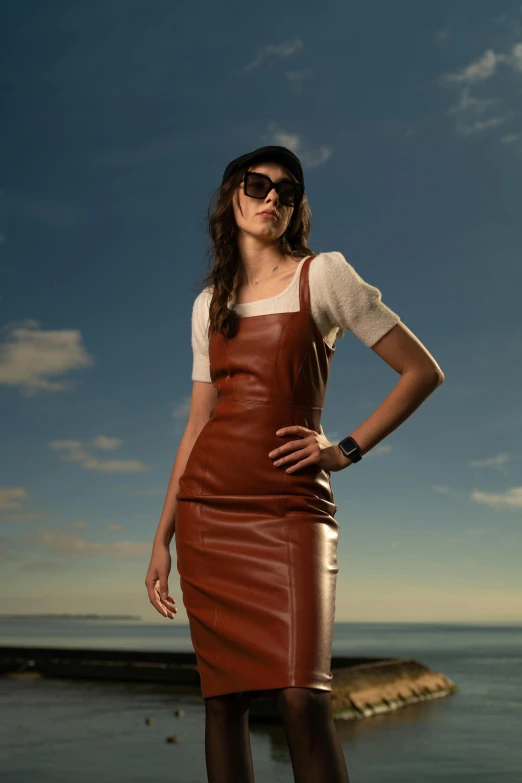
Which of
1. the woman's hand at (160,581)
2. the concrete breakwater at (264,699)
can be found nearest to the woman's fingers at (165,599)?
the woman's hand at (160,581)

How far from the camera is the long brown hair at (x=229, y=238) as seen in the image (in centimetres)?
242

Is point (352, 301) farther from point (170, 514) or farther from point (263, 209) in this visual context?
point (170, 514)

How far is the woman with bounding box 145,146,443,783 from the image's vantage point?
2.01m

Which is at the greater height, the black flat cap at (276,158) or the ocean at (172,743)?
the black flat cap at (276,158)

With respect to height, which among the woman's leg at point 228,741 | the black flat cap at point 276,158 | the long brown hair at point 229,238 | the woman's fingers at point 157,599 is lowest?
the woman's leg at point 228,741

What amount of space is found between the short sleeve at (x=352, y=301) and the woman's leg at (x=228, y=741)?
94 cm

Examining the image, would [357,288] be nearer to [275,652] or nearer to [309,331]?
[309,331]

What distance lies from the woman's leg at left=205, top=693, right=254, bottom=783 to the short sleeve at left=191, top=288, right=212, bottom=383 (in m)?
0.85

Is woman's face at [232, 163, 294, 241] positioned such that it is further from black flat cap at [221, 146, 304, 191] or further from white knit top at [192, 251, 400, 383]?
white knit top at [192, 251, 400, 383]

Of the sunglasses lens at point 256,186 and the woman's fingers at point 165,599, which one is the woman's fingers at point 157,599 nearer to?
the woman's fingers at point 165,599

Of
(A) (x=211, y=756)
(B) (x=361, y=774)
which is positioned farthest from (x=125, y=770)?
(A) (x=211, y=756)

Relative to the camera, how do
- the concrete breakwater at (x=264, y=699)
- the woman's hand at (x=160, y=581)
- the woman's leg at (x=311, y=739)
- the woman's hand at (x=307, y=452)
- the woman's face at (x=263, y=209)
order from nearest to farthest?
the woman's leg at (x=311, y=739) → the woman's hand at (x=307, y=452) → the woman's face at (x=263, y=209) → the woman's hand at (x=160, y=581) → the concrete breakwater at (x=264, y=699)

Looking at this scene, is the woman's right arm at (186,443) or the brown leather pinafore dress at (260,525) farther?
the woman's right arm at (186,443)

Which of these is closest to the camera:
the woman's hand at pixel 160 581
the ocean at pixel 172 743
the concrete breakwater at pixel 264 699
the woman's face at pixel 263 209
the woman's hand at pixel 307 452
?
the woman's hand at pixel 307 452
